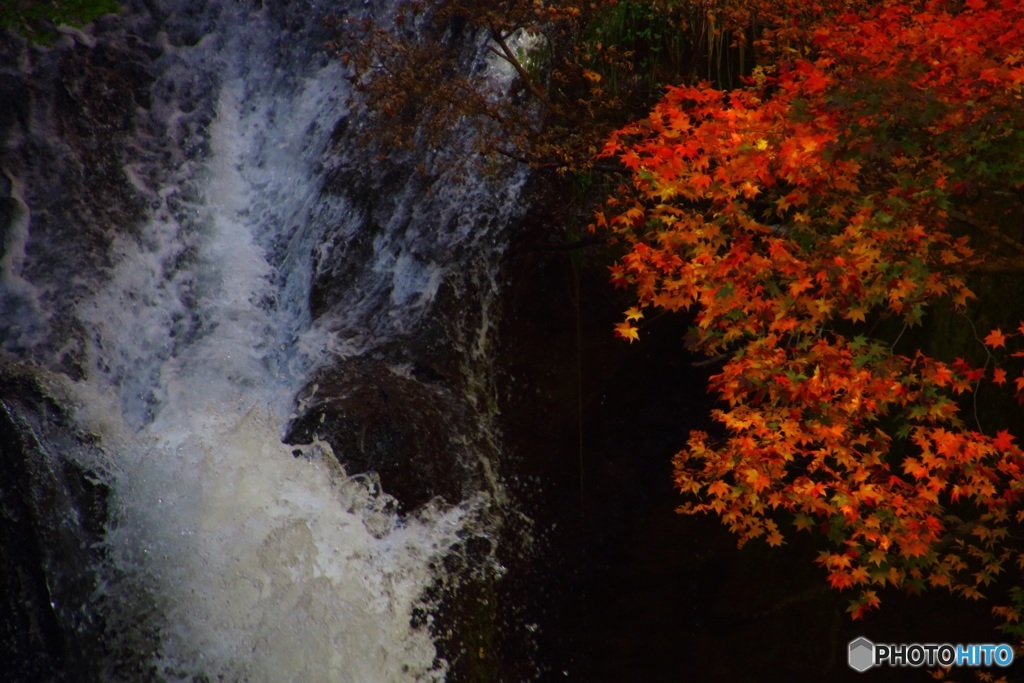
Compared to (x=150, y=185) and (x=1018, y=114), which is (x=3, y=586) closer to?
(x=150, y=185)

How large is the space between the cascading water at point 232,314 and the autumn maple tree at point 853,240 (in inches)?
81.7

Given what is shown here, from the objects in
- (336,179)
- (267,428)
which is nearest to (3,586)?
(267,428)

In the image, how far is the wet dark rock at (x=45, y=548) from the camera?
16.6 feet

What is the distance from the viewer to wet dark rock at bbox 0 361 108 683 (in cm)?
506

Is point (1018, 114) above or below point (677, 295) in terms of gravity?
above

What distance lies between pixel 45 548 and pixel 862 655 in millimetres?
6072

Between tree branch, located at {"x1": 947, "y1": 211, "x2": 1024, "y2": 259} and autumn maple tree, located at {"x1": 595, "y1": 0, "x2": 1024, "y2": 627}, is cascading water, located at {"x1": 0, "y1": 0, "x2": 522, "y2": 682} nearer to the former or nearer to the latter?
autumn maple tree, located at {"x1": 595, "y1": 0, "x2": 1024, "y2": 627}

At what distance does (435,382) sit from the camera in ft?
23.3

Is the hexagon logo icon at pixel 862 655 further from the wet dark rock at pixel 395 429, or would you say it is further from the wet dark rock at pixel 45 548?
the wet dark rock at pixel 45 548

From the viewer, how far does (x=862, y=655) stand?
278 inches

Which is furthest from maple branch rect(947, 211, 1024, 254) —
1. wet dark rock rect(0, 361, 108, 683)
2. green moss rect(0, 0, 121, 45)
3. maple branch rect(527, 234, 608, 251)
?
green moss rect(0, 0, 121, 45)

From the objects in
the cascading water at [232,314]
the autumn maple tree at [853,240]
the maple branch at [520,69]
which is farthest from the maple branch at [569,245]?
the maple branch at [520,69]

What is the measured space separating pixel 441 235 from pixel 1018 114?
14.1 ft

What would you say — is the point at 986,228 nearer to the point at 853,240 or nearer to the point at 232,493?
the point at 853,240
